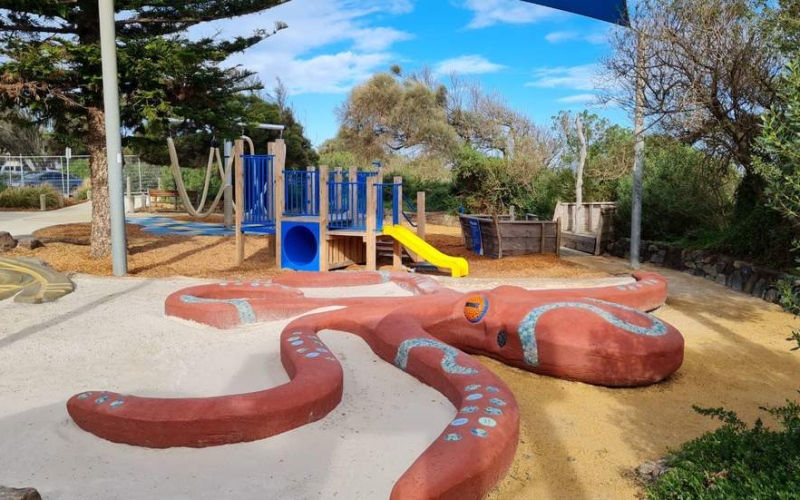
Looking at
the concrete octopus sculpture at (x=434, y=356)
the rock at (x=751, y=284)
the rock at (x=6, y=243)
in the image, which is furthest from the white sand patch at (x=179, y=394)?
the rock at (x=751, y=284)

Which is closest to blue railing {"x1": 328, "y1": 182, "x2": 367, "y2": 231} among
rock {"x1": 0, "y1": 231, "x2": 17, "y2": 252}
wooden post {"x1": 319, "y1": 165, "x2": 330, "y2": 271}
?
wooden post {"x1": 319, "y1": 165, "x2": 330, "y2": 271}

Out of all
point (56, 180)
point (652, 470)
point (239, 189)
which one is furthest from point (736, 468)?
point (56, 180)

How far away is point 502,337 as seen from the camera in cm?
514

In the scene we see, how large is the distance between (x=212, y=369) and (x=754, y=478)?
3632 mm

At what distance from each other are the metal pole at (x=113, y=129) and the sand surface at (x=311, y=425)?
1966 mm

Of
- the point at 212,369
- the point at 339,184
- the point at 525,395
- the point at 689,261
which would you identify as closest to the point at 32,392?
the point at 212,369

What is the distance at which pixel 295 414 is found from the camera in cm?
350

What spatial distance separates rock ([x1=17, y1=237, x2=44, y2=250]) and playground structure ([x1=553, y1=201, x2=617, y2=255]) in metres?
10.9

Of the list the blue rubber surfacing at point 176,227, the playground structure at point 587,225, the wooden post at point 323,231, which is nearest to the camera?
the wooden post at point 323,231

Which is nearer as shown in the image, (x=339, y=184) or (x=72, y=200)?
(x=339, y=184)

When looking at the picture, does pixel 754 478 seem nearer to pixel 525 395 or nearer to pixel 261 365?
pixel 525 395

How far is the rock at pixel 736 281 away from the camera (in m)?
9.34

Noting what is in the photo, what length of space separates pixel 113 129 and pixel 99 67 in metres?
1.80

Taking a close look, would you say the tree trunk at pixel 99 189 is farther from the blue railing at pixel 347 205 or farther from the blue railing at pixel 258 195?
the blue railing at pixel 347 205
